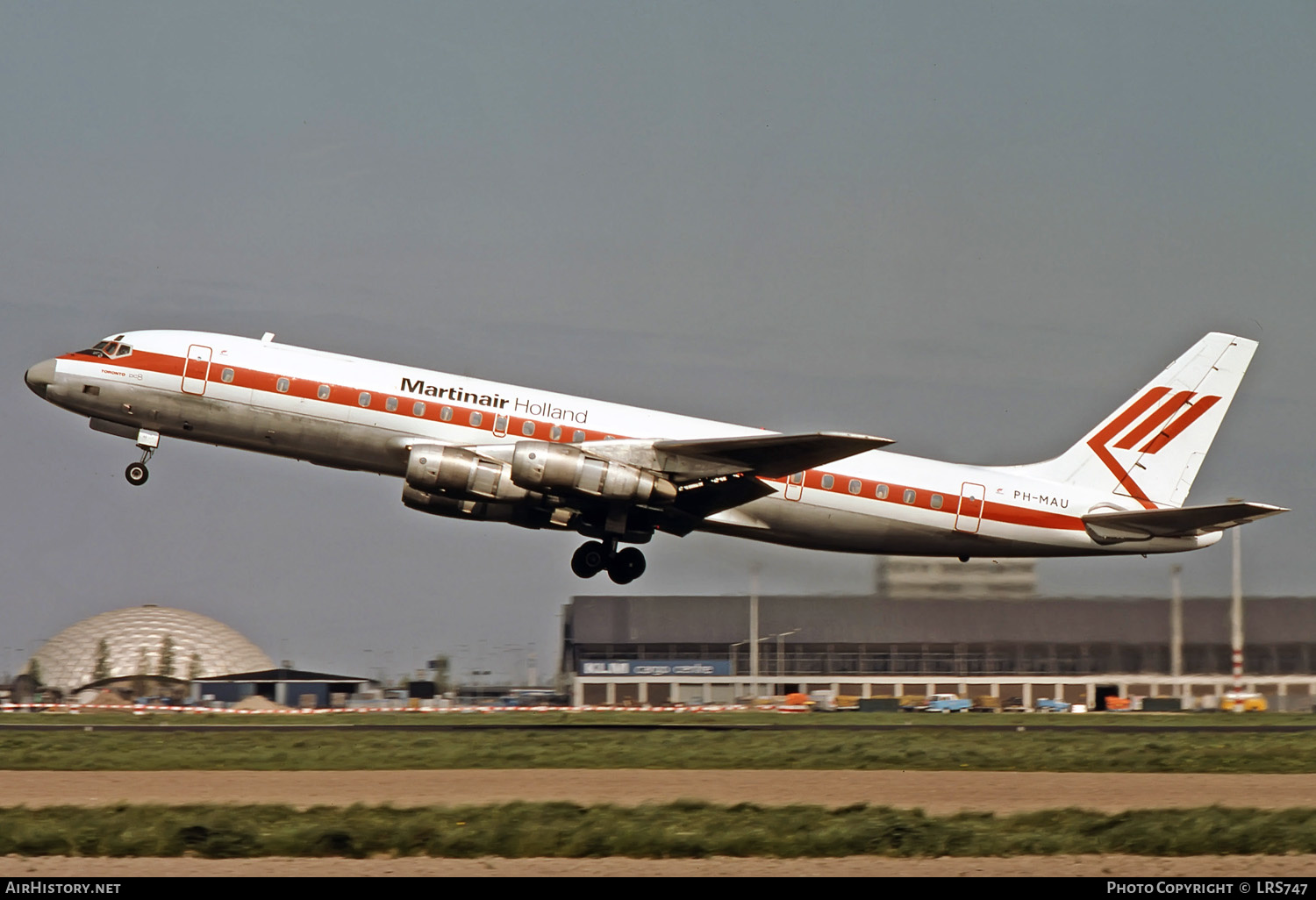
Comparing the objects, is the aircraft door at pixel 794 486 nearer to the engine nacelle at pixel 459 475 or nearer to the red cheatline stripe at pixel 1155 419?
the engine nacelle at pixel 459 475

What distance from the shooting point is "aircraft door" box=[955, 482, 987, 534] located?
111ft

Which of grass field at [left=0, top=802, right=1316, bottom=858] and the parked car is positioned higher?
grass field at [left=0, top=802, right=1316, bottom=858]

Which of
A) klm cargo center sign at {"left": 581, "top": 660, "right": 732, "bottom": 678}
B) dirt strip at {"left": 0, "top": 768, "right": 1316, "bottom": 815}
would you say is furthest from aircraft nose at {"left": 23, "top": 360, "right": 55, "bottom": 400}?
klm cargo center sign at {"left": 581, "top": 660, "right": 732, "bottom": 678}

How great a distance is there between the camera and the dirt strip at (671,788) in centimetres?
2181

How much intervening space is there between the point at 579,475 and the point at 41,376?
41.2 ft

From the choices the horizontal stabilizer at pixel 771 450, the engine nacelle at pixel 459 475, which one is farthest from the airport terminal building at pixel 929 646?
the engine nacelle at pixel 459 475

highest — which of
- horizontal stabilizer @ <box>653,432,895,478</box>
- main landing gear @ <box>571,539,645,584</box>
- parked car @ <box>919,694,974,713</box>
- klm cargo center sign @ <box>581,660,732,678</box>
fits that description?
horizontal stabilizer @ <box>653,432,895,478</box>

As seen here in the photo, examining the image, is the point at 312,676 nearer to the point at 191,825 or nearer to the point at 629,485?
the point at 629,485

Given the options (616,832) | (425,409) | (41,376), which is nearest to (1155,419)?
(425,409)

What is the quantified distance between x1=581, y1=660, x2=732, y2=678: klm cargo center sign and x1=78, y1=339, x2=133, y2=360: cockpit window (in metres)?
53.4

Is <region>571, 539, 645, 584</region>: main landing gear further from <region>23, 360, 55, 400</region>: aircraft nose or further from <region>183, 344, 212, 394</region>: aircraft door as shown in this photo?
<region>23, 360, 55, 400</region>: aircraft nose

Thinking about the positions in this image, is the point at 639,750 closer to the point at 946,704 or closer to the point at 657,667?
the point at 946,704

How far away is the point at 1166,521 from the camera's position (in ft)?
111
